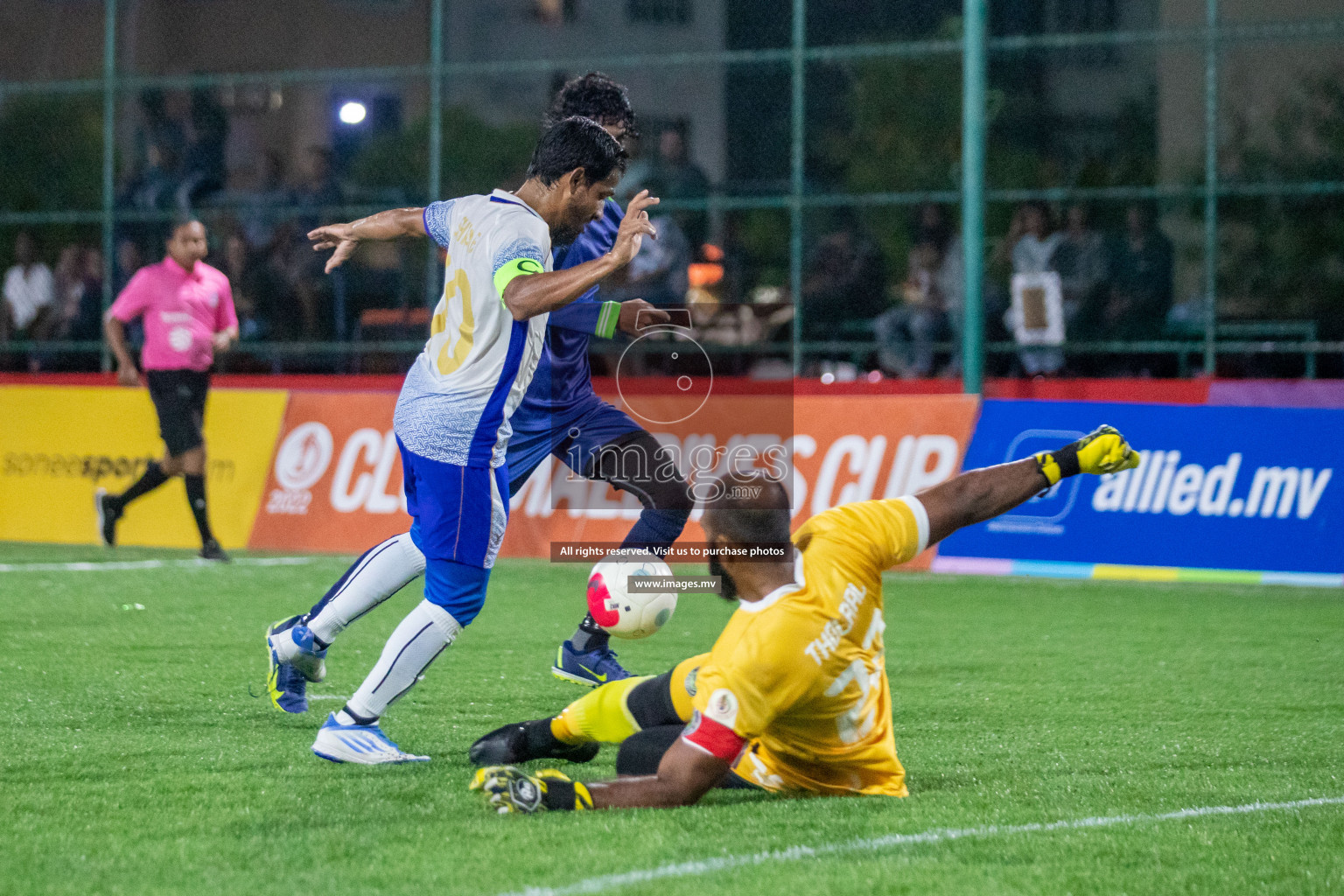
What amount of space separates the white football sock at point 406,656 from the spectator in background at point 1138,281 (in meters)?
10.5

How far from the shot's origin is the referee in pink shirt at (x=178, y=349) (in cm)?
1269

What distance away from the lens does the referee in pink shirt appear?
1269 centimetres

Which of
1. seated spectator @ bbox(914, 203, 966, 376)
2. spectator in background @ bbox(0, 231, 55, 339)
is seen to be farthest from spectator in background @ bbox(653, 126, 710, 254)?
spectator in background @ bbox(0, 231, 55, 339)

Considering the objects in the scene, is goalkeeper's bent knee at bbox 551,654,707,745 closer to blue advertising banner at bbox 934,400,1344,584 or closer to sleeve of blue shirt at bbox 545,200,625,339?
sleeve of blue shirt at bbox 545,200,625,339

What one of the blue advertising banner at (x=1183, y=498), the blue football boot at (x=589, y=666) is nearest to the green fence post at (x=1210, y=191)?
the blue advertising banner at (x=1183, y=498)

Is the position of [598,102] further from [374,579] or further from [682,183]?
[682,183]

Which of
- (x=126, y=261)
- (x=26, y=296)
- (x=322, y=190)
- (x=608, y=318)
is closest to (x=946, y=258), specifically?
(x=322, y=190)

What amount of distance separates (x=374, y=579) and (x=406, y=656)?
51cm

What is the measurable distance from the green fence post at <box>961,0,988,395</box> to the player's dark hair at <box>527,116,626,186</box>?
8129 millimetres

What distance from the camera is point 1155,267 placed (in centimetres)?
1498

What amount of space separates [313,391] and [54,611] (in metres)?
4.53

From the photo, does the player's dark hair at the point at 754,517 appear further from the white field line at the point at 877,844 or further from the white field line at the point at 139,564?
the white field line at the point at 139,564

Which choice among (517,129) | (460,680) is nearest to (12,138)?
(517,129)

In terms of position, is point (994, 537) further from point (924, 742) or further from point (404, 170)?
point (404, 170)
